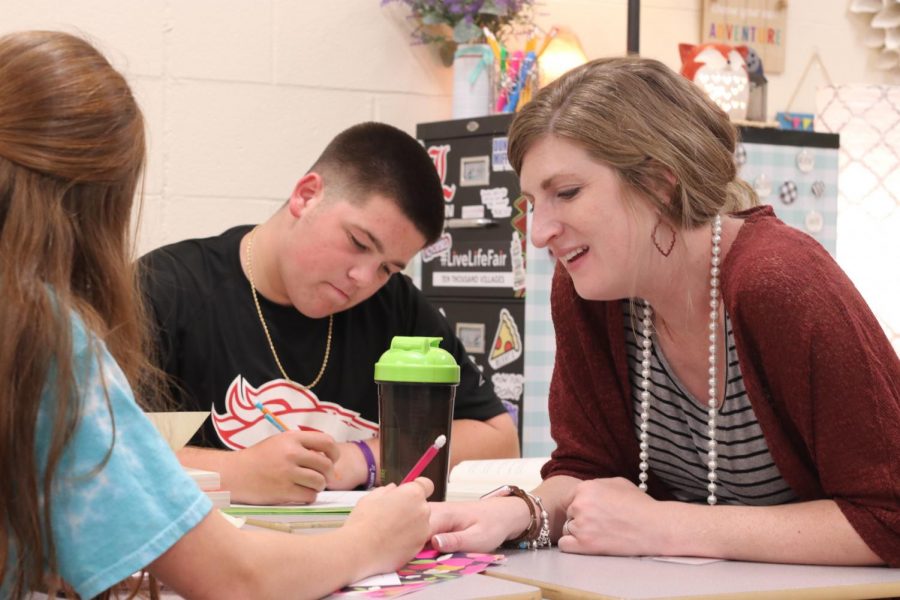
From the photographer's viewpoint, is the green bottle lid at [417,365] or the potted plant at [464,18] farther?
the potted plant at [464,18]

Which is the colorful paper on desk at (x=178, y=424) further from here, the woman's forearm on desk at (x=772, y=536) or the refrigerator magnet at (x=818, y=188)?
the refrigerator magnet at (x=818, y=188)

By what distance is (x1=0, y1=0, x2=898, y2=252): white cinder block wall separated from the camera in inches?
118

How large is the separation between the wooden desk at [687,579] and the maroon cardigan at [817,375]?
9cm

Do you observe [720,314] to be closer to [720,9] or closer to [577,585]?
[577,585]

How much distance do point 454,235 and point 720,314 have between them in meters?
1.80

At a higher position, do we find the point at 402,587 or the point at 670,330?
the point at 670,330

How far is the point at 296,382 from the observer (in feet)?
6.31

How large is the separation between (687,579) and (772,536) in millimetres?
154

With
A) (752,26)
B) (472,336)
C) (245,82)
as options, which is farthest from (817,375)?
(752,26)

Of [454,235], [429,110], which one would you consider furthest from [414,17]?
[454,235]

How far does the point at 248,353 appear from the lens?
1.90m

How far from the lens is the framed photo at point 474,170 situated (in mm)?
3035

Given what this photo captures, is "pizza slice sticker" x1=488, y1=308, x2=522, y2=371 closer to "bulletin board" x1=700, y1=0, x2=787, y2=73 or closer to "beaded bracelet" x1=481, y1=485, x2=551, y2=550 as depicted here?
"bulletin board" x1=700, y1=0, x2=787, y2=73

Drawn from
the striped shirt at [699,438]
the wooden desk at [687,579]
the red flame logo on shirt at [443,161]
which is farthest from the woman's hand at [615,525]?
the red flame logo on shirt at [443,161]
